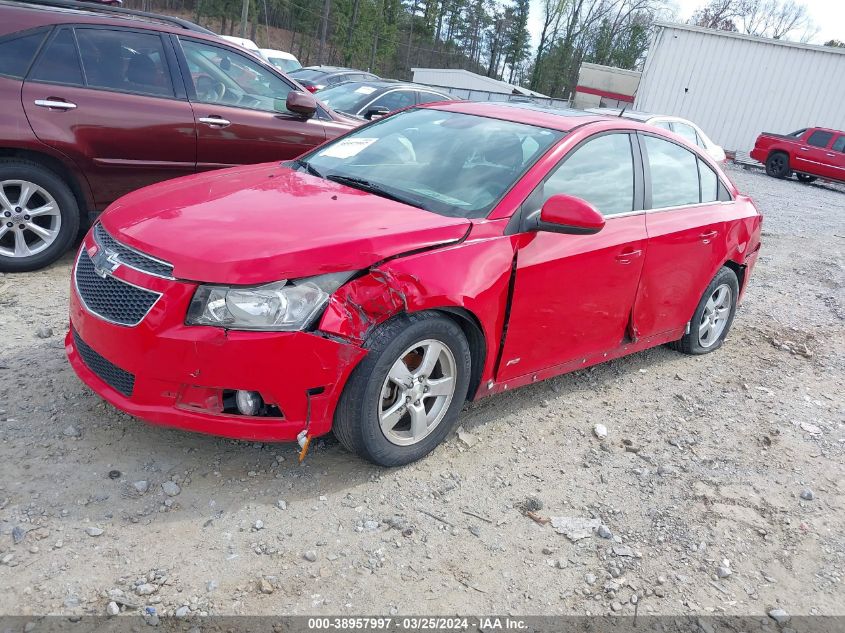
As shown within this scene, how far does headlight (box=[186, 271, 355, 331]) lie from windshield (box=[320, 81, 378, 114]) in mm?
7934

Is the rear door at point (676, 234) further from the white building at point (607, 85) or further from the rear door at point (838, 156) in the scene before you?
the white building at point (607, 85)

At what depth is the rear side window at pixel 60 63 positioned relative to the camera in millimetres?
4750

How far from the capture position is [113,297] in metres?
2.82

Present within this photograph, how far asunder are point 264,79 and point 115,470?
4.01m

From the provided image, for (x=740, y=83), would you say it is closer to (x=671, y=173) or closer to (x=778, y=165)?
(x=778, y=165)

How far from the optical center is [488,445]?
3.53 m

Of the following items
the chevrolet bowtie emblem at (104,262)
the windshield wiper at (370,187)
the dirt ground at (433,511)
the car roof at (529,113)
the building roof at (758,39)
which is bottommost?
the dirt ground at (433,511)

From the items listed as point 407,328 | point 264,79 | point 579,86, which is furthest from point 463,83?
point 407,328

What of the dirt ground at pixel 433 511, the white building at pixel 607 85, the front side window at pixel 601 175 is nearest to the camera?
the dirt ground at pixel 433 511

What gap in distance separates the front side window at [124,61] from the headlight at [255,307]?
3.21 metres

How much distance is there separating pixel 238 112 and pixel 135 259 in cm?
309

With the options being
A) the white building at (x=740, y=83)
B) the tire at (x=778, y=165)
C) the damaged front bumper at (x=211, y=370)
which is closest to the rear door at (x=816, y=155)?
the tire at (x=778, y=165)

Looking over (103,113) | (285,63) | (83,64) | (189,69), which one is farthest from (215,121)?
(285,63)

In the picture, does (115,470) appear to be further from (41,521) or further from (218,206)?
(218,206)
